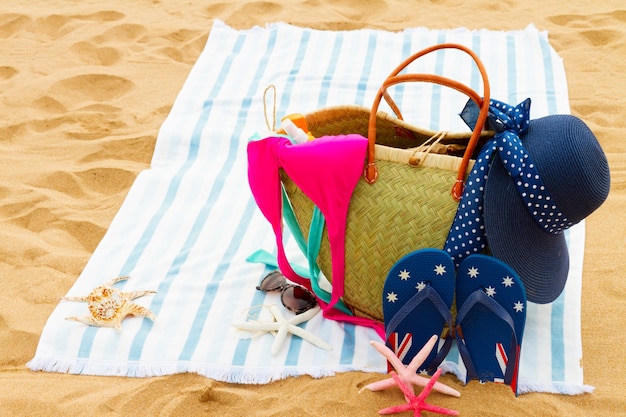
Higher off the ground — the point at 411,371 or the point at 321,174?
the point at 321,174

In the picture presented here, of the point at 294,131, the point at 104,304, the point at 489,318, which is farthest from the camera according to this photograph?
the point at 104,304

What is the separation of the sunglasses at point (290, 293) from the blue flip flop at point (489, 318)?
572mm

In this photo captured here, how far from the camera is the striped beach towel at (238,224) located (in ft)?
7.93

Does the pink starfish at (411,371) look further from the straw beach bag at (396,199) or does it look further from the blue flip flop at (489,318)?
the straw beach bag at (396,199)

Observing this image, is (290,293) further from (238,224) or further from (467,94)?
(467,94)

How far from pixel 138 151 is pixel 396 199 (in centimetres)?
175

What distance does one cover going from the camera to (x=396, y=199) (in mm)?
2236

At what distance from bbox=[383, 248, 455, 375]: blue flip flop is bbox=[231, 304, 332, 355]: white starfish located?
281mm

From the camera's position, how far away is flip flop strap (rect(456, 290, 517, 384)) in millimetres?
2126

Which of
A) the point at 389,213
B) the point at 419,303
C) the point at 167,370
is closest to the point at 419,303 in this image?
the point at 419,303

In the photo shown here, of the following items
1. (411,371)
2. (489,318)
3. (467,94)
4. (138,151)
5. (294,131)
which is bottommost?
(138,151)

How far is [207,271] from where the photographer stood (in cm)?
281

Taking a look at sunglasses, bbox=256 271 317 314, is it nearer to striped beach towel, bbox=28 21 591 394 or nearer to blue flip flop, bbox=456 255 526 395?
striped beach towel, bbox=28 21 591 394

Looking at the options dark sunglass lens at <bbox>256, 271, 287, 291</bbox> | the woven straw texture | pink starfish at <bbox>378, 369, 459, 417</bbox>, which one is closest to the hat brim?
the woven straw texture
